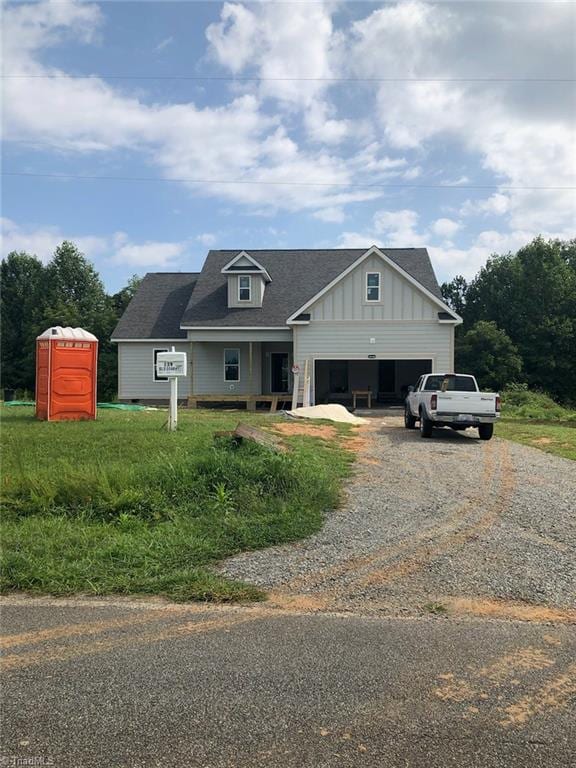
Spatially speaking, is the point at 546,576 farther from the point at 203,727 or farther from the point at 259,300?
the point at 259,300

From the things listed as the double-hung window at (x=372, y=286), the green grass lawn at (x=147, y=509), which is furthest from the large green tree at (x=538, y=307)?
the green grass lawn at (x=147, y=509)

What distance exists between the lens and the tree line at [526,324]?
4191cm

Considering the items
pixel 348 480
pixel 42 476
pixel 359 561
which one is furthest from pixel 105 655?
pixel 348 480

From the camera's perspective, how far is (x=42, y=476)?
316 inches

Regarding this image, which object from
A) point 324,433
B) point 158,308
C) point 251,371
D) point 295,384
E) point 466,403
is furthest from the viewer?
point 158,308

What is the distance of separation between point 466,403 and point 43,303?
4527 centimetres

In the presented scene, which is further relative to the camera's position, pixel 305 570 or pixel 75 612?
pixel 305 570

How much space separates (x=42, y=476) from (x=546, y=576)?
6277 millimetres

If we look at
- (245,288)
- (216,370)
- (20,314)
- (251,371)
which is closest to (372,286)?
(245,288)

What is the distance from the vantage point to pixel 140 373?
27.6 m

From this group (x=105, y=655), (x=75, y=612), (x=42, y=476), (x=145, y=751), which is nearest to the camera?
(x=145, y=751)

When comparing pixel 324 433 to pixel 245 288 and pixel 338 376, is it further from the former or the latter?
pixel 338 376

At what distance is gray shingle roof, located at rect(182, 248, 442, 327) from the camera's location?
88.1 feet

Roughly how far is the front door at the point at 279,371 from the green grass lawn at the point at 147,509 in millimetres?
17969
